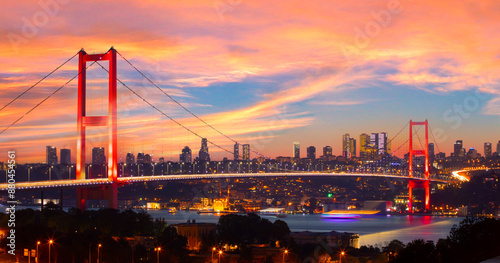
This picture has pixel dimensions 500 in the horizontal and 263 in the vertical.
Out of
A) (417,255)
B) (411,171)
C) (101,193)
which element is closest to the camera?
(417,255)

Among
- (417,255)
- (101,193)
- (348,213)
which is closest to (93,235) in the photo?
(101,193)

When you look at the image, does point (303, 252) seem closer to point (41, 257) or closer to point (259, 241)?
point (259, 241)

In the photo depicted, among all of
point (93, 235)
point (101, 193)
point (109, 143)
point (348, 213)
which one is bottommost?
point (348, 213)

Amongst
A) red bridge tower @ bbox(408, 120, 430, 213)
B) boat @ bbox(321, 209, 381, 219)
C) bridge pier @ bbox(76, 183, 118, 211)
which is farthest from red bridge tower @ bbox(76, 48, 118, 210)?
boat @ bbox(321, 209, 381, 219)

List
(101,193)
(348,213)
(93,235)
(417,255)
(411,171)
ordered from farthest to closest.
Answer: (348,213)
(411,171)
(101,193)
(93,235)
(417,255)

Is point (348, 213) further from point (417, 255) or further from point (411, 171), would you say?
point (417, 255)

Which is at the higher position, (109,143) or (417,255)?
(109,143)

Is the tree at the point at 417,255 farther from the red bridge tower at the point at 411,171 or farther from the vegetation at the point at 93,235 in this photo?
the red bridge tower at the point at 411,171

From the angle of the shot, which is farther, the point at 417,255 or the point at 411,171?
the point at 411,171

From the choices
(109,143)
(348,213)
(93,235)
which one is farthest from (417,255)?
(348,213)

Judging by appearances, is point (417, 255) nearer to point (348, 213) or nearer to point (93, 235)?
point (93, 235)

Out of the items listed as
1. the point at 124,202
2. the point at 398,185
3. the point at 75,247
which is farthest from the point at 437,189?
the point at 75,247

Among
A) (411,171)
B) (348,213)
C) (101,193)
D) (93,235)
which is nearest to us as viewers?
(93,235)
